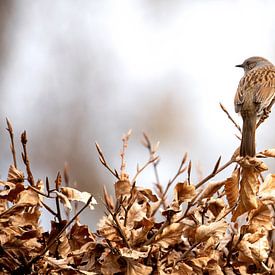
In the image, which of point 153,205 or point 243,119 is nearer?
Result: point 153,205

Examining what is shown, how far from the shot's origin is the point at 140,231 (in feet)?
5.19

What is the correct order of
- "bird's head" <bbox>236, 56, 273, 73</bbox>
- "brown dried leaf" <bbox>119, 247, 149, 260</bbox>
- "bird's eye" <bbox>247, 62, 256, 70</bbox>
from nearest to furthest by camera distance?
"brown dried leaf" <bbox>119, 247, 149, 260</bbox>, "bird's head" <bbox>236, 56, 273, 73</bbox>, "bird's eye" <bbox>247, 62, 256, 70</bbox>

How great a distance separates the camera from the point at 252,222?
1.78 meters

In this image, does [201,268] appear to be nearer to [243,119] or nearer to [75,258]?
[75,258]

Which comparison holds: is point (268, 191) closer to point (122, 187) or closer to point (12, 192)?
point (122, 187)

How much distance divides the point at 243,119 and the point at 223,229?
6.36ft

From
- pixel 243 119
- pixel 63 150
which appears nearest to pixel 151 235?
pixel 243 119

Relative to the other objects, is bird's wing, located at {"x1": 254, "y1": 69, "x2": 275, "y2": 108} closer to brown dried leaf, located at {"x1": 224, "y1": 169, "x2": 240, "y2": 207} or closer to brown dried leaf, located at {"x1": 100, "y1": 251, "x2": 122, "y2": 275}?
brown dried leaf, located at {"x1": 224, "y1": 169, "x2": 240, "y2": 207}

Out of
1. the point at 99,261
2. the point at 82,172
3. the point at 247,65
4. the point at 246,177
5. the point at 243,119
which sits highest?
the point at 247,65

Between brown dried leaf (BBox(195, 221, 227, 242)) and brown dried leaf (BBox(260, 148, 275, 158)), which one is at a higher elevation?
brown dried leaf (BBox(260, 148, 275, 158))

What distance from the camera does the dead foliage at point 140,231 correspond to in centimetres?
151

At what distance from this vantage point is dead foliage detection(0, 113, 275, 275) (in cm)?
151

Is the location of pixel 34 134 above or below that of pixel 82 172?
above

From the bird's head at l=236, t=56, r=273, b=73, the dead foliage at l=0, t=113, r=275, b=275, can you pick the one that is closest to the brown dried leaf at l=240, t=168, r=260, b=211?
the dead foliage at l=0, t=113, r=275, b=275
